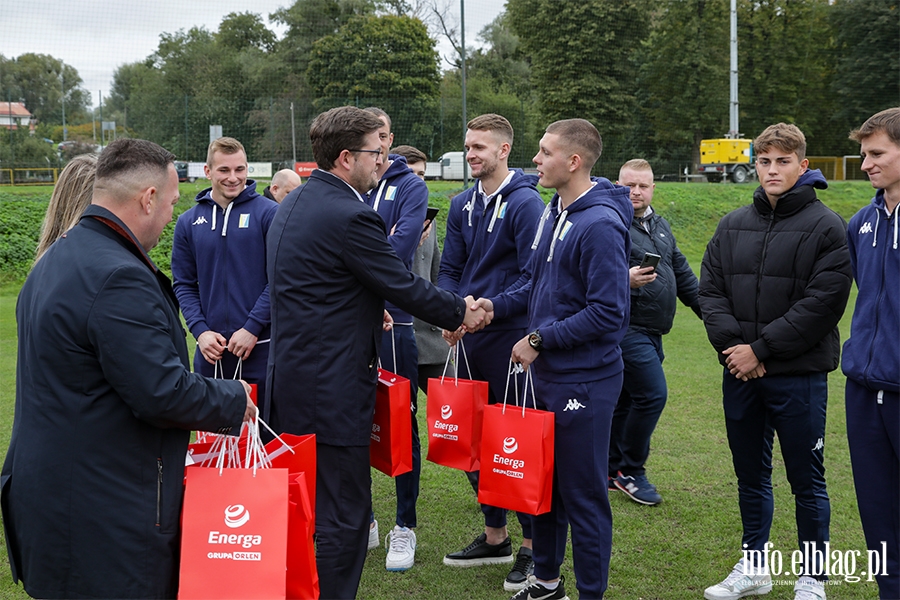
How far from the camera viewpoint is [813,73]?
39438 mm

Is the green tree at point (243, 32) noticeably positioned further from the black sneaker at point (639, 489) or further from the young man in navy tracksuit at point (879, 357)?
the young man in navy tracksuit at point (879, 357)

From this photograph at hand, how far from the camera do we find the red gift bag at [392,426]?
3.61m

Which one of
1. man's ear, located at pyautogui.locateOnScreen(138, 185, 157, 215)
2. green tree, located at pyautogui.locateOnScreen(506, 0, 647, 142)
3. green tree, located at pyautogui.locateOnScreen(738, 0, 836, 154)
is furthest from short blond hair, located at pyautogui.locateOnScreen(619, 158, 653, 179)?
green tree, located at pyautogui.locateOnScreen(738, 0, 836, 154)

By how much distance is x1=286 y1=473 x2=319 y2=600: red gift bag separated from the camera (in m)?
2.73

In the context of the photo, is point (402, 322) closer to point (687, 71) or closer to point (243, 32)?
point (687, 71)

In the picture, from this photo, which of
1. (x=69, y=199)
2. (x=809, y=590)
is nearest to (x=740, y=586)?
(x=809, y=590)

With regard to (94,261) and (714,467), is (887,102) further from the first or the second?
(94,261)

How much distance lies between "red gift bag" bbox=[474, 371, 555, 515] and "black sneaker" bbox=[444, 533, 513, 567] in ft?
2.73

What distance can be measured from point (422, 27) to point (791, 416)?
26.2m

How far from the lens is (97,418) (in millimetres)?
2326

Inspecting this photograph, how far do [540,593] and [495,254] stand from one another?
1.76 meters

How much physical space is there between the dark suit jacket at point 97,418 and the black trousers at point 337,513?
0.90 metres

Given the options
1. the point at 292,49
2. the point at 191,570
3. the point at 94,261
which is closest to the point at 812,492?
the point at 191,570

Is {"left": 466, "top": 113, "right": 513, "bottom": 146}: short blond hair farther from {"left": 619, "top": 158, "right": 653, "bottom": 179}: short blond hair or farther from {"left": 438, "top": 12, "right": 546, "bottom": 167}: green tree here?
{"left": 438, "top": 12, "right": 546, "bottom": 167}: green tree
